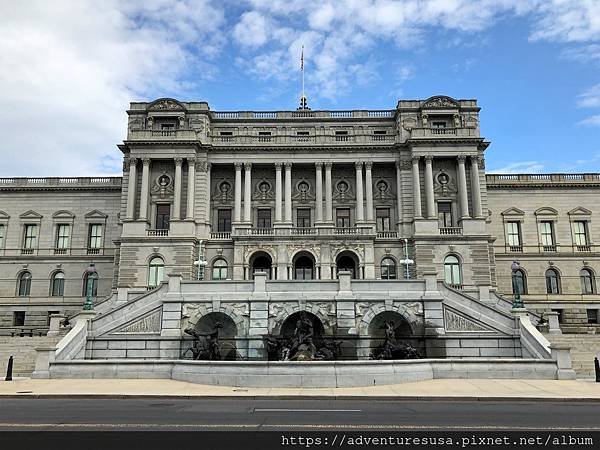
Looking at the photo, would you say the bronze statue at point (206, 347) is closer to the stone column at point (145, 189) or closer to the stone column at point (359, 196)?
the stone column at point (145, 189)

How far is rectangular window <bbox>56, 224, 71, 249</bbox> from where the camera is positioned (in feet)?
188

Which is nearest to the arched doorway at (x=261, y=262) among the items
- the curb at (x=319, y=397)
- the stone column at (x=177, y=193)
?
the stone column at (x=177, y=193)

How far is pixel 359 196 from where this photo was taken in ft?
173

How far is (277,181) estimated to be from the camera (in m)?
53.4

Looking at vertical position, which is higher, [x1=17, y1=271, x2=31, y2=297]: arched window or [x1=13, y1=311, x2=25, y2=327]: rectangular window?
[x1=17, y1=271, x2=31, y2=297]: arched window

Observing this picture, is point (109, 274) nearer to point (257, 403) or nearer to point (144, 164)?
point (144, 164)

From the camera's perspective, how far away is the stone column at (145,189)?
1993 inches

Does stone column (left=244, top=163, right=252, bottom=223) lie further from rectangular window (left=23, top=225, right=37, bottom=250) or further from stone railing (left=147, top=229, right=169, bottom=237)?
rectangular window (left=23, top=225, right=37, bottom=250)

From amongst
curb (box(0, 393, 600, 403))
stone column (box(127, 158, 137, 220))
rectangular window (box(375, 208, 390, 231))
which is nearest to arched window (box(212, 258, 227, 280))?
stone column (box(127, 158, 137, 220))

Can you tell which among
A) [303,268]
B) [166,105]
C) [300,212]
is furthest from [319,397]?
[166,105]

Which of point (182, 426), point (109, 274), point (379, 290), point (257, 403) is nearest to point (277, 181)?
point (109, 274)

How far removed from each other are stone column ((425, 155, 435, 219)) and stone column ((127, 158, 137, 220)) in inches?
1139

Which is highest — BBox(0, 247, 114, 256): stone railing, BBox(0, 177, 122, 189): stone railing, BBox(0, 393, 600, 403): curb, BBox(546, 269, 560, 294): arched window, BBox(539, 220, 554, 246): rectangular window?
BBox(0, 177, 122, 189): stone railing
